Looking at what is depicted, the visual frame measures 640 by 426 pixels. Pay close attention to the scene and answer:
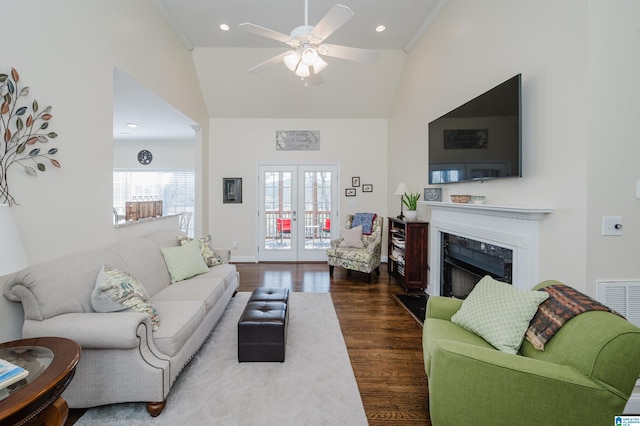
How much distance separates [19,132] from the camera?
193 cm

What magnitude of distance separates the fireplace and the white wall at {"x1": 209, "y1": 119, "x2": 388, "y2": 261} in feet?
8.55

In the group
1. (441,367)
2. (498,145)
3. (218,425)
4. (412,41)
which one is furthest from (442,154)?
(218,425)

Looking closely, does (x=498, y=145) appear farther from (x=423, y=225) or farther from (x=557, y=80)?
(x=423, y=225)

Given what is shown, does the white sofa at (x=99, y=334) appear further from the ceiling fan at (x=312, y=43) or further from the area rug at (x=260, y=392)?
the ceiling fan at (x=312, y=43)

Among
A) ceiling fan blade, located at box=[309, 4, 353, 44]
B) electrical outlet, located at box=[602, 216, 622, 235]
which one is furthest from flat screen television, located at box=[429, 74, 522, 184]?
ceiling fan blade, located at box=[309, 4, 353, 44]

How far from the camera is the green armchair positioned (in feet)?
15.2

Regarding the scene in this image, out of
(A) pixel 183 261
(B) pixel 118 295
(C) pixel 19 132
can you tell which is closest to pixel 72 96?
(C) pixel 19 132

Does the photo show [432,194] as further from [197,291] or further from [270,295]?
[197,291]

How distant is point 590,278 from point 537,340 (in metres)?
0.69

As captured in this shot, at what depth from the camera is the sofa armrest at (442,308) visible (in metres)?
2.15

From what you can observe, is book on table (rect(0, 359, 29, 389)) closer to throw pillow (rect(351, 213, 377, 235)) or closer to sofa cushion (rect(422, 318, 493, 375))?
sofa cushion (rect(422, 318, 493, 375))

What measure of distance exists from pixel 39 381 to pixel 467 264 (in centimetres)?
348

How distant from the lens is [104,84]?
2.76 metres

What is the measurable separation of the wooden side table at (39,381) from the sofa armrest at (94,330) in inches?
6.7
